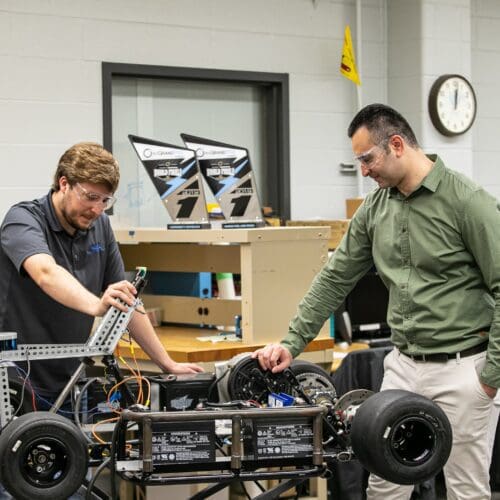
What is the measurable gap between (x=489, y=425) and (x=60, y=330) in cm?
119

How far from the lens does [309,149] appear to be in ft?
19.4

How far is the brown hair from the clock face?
3.69m

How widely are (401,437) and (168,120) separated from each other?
374 centimetres

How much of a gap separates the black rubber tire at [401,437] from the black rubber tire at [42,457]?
1.93ft

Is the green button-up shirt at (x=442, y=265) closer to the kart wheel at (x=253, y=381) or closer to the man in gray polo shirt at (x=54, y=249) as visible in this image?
the kart wheel at (x=253, y=381)

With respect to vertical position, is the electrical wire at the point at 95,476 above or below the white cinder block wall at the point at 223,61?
below

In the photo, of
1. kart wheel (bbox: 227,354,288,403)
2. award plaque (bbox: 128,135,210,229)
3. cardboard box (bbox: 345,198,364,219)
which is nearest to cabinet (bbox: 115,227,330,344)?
award plaque (bbox: 128,135,210,229)

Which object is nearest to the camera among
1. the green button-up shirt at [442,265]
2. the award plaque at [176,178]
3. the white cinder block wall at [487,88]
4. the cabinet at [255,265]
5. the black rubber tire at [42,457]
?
the black rubber tire at [42,457]

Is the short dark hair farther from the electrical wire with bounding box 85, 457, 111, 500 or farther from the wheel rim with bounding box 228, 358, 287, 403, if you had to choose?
the electrical wire with bounding box 85, 457, 111, 500

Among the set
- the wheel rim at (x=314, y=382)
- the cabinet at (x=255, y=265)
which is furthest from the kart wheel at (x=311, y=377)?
the cabinet at (x=255, y=265)

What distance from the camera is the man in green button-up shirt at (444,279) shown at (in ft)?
8.48

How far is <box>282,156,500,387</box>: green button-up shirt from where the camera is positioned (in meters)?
2.54

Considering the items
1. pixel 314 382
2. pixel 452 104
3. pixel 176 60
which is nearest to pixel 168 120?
pixel 176 60

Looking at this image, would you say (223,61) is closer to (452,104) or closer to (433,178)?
(452,104)
